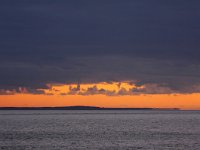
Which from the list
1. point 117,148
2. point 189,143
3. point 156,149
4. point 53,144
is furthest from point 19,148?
point 189,143

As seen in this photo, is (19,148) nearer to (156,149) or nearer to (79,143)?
(79,143)

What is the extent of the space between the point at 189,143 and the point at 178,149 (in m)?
10.4

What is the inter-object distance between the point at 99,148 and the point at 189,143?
19.4m

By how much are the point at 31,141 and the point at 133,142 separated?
67.8ft

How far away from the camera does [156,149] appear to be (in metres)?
84.2

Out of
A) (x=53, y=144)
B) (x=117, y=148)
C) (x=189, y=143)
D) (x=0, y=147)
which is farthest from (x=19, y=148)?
(x=189, y=143)

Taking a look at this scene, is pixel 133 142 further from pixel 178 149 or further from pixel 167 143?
pixel 178 149

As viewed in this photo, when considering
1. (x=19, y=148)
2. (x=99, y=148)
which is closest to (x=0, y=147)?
(x=19, y=148)

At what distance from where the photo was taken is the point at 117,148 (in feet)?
280

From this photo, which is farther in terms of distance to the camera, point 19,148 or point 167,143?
point 167,143

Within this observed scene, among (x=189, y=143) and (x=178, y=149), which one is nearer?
(x=178, y=149)

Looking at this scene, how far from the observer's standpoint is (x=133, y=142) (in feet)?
318

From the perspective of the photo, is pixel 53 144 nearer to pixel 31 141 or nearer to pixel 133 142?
pixel 31 141

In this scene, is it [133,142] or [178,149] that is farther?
[133,142]
